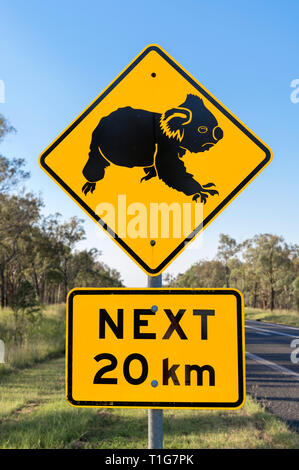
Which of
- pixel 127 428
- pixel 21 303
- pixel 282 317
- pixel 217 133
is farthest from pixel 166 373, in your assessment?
pixel 282 317

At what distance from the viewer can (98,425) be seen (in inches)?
185

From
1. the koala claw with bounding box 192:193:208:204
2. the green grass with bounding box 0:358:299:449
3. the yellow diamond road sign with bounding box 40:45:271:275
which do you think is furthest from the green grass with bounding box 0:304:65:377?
the koala claw with bounding box 192:193:208:204

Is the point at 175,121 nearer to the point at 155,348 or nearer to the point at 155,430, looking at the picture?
the point at 155,348

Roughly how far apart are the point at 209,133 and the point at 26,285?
519 inches

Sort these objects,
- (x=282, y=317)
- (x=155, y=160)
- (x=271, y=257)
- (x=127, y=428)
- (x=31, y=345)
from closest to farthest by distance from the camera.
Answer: (x=155, y=160), (x=127, y=428), (x=31, y=345), (x=282, y=317), (x=271, y=257)

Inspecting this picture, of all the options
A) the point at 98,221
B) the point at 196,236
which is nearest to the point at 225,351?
the point at 196,236

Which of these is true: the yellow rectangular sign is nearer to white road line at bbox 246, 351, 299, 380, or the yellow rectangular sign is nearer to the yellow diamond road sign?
the yellow diamond road sign

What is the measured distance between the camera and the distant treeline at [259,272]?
185 feet

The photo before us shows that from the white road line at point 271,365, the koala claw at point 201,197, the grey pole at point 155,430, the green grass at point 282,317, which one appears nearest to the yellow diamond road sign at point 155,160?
the koala claw at point 201,197

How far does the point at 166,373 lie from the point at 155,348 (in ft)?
0.40

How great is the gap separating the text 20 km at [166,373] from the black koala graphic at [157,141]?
2.61 feet

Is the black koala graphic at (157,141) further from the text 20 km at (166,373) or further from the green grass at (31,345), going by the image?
the green grass at (31,345)

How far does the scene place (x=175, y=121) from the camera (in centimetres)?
191
